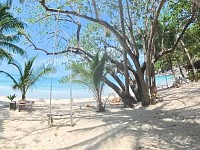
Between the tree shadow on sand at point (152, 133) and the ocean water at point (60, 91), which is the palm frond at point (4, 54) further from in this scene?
the tree shadow on sand at point (152, 133)

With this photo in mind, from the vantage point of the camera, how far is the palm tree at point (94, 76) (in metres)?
11.4

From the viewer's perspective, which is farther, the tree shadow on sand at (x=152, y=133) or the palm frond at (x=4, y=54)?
the palm frond at (x=4, y=54)

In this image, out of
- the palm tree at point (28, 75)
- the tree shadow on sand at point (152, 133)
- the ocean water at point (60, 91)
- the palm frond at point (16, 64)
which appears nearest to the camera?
the tree shadow on sand at point (152, 133)

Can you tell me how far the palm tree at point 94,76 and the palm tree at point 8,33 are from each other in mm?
Result: 4947

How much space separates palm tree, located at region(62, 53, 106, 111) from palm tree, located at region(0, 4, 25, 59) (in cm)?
495

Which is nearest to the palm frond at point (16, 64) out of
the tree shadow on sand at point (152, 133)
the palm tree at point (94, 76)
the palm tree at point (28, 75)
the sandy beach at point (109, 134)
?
the palm tree at point (28, 75)

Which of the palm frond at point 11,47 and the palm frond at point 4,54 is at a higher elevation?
the palm frond at point 11,47

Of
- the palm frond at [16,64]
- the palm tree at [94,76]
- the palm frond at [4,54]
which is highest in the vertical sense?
the palm frond at [4,54]

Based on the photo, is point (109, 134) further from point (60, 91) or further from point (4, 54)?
point (60, 91)

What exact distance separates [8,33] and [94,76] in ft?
22.4

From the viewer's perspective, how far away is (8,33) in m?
15.5

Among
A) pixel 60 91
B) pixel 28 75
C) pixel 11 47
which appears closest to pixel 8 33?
pixel 11 47

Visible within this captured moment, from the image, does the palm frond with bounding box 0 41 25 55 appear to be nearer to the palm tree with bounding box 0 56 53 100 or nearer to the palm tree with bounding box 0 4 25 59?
the palm tree with bounding box 0 4 25 59

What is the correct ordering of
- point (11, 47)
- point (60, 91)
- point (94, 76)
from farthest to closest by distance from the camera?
point (60, 91) → point (11, 47) → point (94, 76)
